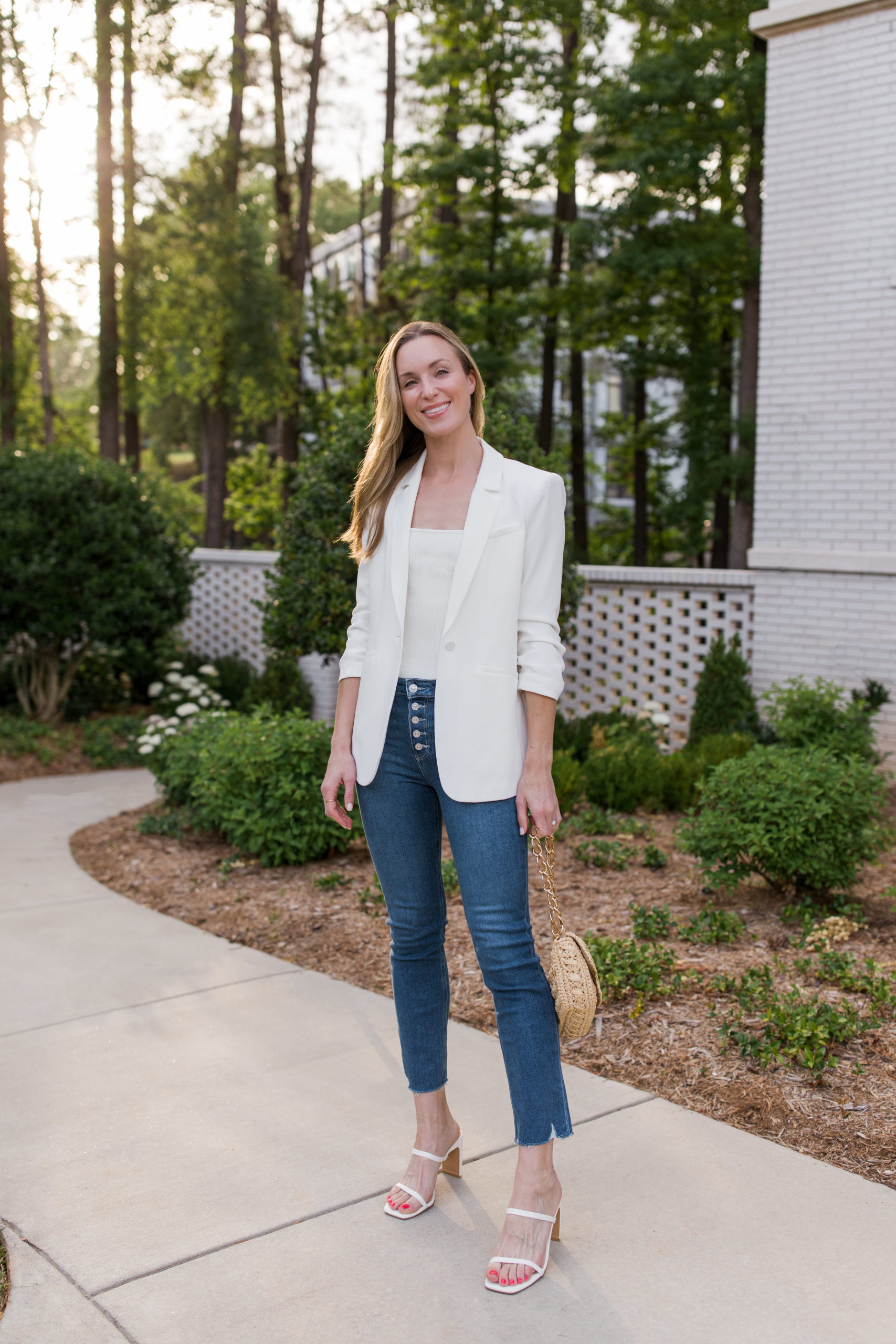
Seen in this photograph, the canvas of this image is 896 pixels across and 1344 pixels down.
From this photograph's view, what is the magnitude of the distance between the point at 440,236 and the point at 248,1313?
1597cm

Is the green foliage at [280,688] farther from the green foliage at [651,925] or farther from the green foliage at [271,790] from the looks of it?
the green foliage at [651,925]

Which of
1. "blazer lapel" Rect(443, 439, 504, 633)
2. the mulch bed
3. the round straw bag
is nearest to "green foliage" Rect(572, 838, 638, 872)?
the mulch bed

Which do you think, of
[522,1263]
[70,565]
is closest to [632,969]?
[522,1263]

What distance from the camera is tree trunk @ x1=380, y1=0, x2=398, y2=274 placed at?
58.2 feet

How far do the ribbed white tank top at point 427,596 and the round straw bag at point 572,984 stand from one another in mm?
415

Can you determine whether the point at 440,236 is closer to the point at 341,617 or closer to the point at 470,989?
the point at 341,617

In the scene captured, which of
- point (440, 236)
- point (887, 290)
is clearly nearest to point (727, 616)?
point (887, 290)

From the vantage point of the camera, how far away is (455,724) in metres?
2.24

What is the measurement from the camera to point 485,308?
51.2 ft

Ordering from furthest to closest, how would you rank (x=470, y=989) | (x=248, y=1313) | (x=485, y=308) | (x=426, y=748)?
(x=485, y=308) < (x=470, y=989) < (x=426, y=748) < (x=248, y=1313)

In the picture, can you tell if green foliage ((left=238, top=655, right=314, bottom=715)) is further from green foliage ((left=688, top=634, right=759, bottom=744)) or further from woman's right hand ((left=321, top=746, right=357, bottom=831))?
woman's right hand ((left=321, top=746, right=357, bottom=831))

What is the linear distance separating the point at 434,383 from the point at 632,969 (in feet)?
7.07

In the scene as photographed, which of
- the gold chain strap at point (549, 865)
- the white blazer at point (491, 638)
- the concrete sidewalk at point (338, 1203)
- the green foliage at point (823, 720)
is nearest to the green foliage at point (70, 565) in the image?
the green foliage at point (823, 720)

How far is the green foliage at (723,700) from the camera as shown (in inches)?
299
